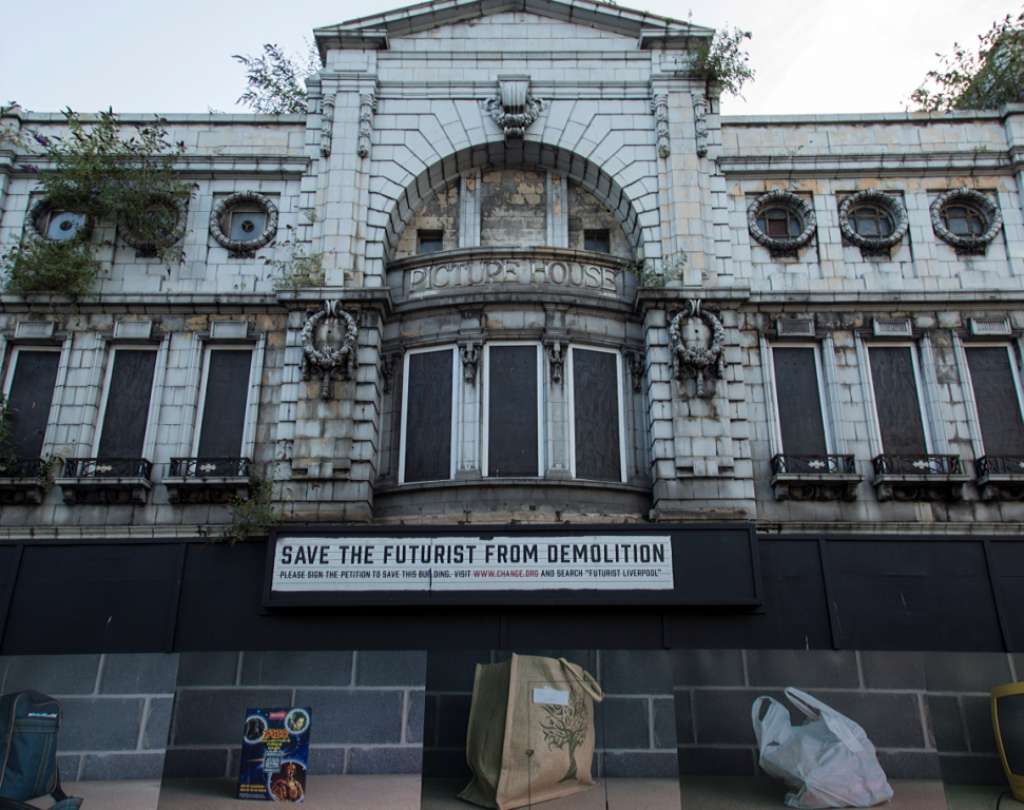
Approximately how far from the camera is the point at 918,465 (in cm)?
1441

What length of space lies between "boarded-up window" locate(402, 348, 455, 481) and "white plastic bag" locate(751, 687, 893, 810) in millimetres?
6497

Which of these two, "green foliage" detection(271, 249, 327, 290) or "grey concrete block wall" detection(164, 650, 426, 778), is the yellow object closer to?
"grey concrete block wall" detection(164, 650, 426, 778)

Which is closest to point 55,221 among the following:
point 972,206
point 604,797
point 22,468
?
point 22,468

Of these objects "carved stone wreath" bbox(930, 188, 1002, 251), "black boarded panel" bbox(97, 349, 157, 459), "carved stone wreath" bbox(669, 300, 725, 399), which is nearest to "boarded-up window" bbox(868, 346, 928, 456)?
"carved stone wreath" bbox(930, 188, 1002, 251)

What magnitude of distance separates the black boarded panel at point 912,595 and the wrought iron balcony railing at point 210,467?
974cm

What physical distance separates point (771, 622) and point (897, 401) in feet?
16.4

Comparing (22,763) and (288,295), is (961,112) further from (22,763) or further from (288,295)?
(22,763)

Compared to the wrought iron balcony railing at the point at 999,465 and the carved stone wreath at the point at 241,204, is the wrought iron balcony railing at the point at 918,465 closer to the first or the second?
the wrought iron balcony railing at the point at 999,465

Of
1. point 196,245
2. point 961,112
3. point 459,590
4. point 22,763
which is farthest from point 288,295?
point 961,112

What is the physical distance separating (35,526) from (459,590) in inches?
288

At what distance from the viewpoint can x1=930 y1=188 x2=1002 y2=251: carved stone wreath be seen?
15906mm

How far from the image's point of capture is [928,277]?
15.8 meters

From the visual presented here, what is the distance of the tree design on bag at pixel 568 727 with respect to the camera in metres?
10.7

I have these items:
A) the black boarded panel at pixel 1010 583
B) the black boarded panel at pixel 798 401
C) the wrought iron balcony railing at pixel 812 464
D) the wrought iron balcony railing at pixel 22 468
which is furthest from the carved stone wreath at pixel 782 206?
the wrought iron balcony railing at pixel 22 468
